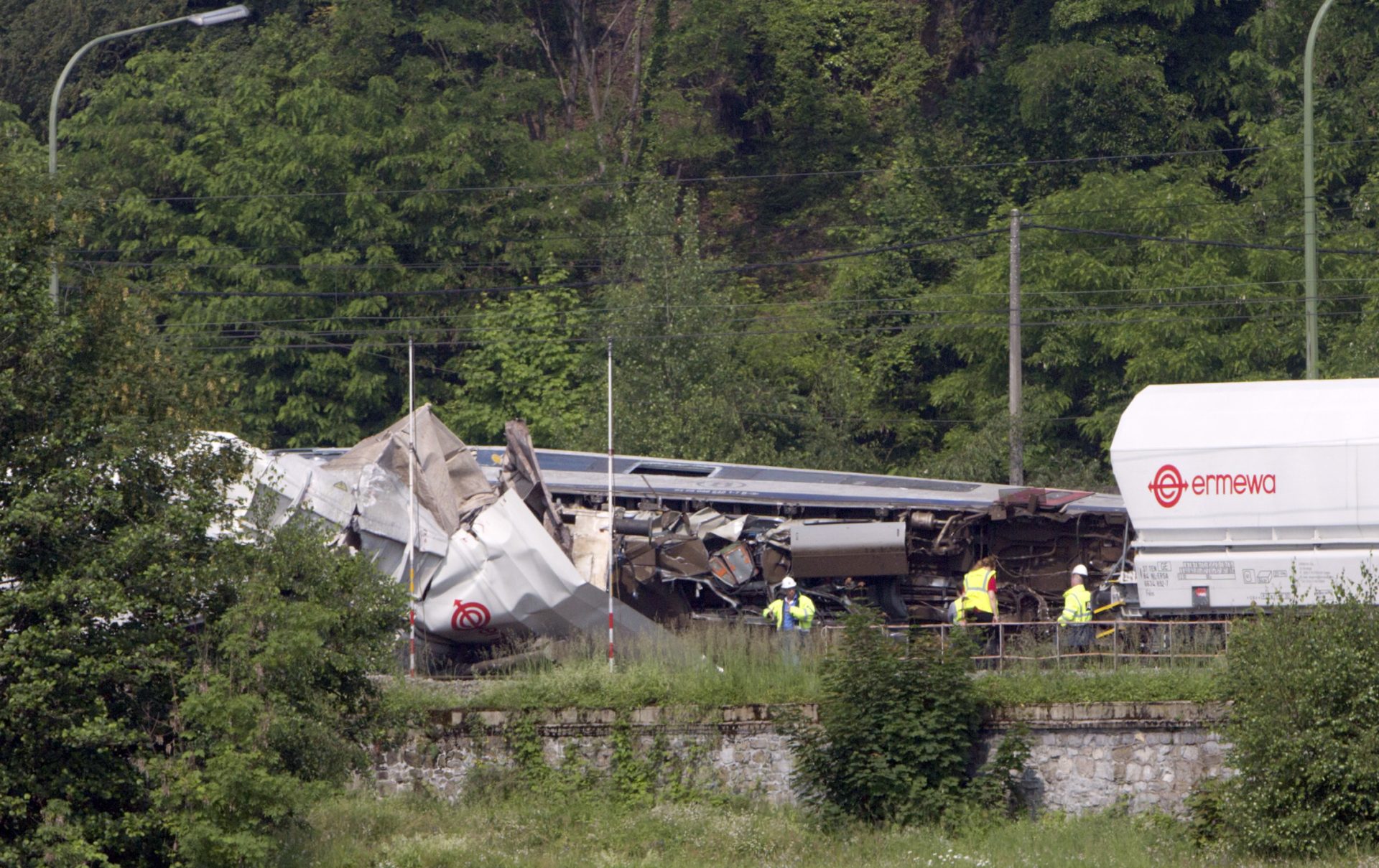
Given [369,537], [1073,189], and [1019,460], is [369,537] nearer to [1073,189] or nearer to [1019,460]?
[1019,460]

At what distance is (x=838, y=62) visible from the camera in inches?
1983

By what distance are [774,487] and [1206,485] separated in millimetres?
6550

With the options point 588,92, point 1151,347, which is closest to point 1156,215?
point 1151,347

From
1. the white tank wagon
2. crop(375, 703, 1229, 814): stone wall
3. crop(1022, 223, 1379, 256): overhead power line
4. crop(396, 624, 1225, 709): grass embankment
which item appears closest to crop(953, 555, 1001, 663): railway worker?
the white tank wagon

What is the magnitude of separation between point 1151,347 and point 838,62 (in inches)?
723

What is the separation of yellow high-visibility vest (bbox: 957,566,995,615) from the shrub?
11.5ft

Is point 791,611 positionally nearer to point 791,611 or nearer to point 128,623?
point 791,611

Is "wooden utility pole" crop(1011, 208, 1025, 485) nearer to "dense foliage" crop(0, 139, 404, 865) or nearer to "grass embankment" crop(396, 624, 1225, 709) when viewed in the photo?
"grass embankment" crop(396, 624, 1225, 709)

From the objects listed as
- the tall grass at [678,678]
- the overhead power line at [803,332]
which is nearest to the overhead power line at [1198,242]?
the overhead power line at [803,332]

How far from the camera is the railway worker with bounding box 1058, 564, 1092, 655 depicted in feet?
67.2

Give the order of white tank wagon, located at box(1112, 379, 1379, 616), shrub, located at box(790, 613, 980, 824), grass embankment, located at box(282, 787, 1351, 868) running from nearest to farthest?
grass embankment, located at box(282, 787, 1351, 868) < shrub, located at box(790, 613, 980, 824) < white tank wagon, located at box(1112, 379, 1379, 616)

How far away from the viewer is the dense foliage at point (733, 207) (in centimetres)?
3634

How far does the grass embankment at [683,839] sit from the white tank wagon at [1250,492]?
13.1 feet

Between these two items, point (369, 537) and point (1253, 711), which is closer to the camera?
point (1253, 711)
